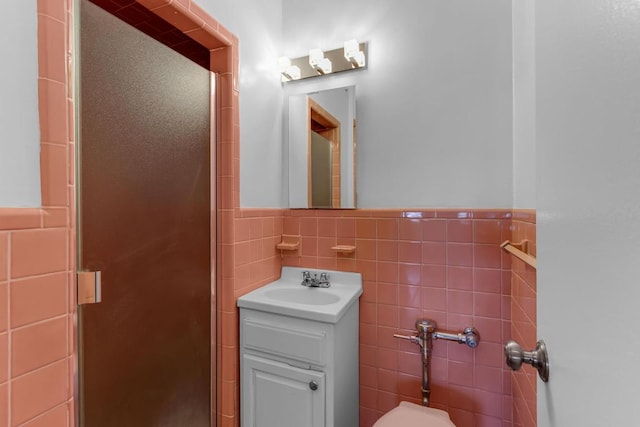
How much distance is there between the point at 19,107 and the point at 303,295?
4.34 feet

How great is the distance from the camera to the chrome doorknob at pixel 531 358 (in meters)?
0.50

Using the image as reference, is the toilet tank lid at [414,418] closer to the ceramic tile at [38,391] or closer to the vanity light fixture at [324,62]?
the ceramic tile at [38,391]

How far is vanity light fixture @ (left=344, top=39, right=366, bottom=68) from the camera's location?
1.55 metres

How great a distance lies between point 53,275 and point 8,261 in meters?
0.10

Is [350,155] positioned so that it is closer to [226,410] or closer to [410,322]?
[410,322]

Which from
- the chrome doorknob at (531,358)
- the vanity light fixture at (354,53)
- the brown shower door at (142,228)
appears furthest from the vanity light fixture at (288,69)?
the chrome doorknob at (531,358)

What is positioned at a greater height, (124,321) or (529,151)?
(529,151)

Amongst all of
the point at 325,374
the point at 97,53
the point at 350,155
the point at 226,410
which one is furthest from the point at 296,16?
the point at 226,410

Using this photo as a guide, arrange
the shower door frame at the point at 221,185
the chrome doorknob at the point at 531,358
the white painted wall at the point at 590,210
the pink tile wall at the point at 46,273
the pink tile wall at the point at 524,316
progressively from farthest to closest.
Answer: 1. the shower door frame at the point at 221,185
2. the pink tile wall at the point at 524,316
3. the pink tile wall at the point at 46,273
4. the chrome doorknob at the point at 531,358
5. the white painted wall at the point at 590,210

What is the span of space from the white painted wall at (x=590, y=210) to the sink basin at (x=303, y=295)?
1093mm

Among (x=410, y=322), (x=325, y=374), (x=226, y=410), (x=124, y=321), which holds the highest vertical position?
(x=124, y=321)

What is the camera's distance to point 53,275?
2.33 feet

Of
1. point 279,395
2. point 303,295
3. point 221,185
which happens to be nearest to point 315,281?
point 303,295

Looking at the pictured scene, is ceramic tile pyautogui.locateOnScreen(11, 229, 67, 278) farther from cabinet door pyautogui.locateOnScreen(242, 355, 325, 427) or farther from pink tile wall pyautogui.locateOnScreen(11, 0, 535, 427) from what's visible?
cabinet door pyautogui.locateOnScreen(242, 355, 325, 427)
